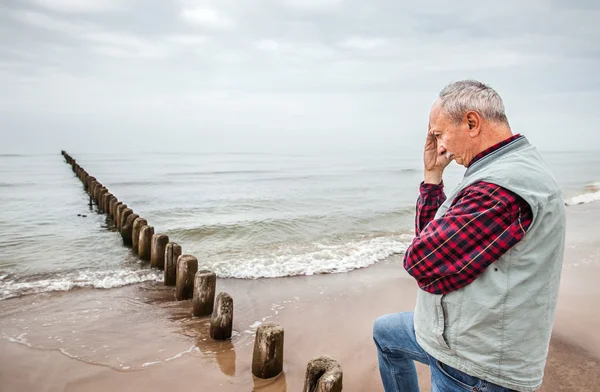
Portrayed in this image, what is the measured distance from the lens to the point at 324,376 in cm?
300

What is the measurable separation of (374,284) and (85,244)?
840 cm

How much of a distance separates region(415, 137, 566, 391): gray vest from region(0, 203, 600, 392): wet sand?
9.60 feet

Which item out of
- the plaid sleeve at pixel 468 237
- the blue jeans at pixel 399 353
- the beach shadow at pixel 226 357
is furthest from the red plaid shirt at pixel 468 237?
the beach shadow at pixel 226 357

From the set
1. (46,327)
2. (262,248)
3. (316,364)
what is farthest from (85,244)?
(316,364)

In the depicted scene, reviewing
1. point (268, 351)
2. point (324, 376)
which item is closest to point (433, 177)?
point (324, 376)

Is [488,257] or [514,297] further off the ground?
[488,257]

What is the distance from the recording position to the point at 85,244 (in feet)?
38.8

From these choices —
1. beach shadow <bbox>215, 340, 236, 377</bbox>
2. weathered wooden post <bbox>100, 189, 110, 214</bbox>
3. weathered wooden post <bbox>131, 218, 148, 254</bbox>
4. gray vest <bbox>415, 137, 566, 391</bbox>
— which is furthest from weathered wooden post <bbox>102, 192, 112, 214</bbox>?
gray vest <bbox>415, 137, 566, 391</bbox>

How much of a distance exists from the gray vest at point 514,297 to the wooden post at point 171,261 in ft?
21.0

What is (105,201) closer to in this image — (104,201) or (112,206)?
(104,201)

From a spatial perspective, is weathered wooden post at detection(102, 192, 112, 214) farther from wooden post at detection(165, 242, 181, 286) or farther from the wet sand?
wooden post at detection(165, 242, 181, 286)

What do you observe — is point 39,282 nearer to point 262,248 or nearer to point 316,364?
point 262,248

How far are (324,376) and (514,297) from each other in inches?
64.7

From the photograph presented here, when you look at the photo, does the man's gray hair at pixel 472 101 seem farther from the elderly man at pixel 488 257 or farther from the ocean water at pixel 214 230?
the ocean water at pixel 214 230
